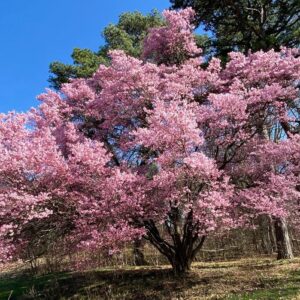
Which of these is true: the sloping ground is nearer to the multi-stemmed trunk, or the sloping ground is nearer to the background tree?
the multi-stemmed trunk

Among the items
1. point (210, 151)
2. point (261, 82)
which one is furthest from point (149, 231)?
point (261, 82)

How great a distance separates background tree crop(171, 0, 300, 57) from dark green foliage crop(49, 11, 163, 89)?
20.1 ft

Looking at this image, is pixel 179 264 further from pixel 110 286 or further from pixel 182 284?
pixel 110 286

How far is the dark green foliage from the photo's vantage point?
73.3 ft

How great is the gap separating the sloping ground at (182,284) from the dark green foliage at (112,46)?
36.4ft

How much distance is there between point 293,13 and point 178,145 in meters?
10.2

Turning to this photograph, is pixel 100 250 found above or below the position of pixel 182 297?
above

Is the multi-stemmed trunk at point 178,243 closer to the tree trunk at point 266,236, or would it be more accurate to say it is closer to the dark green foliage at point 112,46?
the tree trunk at point 266,236

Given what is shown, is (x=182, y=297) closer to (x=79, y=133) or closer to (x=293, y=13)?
(x=79, y=133)

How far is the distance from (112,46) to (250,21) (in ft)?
30.3

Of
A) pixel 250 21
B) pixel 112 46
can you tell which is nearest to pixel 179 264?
pixel 250 21

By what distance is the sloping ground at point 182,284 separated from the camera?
10.7 metres

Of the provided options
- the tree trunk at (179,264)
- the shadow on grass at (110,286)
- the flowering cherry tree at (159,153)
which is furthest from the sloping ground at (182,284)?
the flowering cherry tree at (159,153)

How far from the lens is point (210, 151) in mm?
12359
